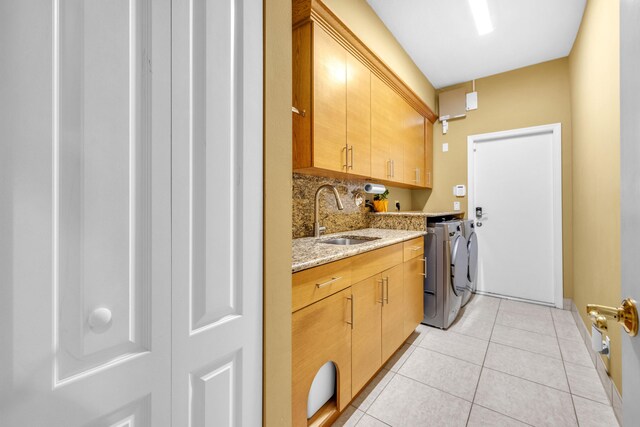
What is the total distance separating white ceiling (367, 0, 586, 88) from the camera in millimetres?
2154

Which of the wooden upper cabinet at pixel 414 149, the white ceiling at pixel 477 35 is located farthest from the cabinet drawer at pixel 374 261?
the white ceiling at pixel 477 35

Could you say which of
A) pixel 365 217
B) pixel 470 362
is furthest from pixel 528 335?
pixel 365 217

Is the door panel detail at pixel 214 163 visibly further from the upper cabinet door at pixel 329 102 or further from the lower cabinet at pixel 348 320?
the upper cabinet door at pixel 329 102

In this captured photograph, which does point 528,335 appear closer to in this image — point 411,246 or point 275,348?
point 411,246

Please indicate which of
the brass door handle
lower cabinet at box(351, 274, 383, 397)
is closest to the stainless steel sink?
lower cabinet at box(351, 274, 383, 397)

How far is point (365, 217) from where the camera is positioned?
2.66m

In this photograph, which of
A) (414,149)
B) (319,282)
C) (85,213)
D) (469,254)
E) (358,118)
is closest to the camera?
(85,213)

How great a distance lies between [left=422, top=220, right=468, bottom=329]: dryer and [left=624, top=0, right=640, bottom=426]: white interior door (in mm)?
1765

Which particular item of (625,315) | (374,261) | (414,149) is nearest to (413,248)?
(374,261)

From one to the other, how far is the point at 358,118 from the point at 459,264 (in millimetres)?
1701

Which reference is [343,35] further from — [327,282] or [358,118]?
[327,282]

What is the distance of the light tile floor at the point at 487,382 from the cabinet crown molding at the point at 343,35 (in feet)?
7.50

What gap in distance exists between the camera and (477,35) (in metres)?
2.50

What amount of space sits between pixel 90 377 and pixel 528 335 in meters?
3.01
